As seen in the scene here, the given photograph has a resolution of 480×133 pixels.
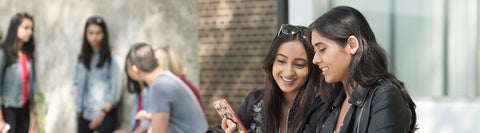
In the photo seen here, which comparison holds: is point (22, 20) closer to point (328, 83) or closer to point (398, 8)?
point (398, 8)

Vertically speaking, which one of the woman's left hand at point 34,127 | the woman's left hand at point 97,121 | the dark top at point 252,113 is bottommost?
the woman's left hand at point 34,127

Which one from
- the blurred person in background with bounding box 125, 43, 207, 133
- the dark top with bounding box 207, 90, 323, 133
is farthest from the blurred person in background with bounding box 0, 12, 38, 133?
the dark top with bounding box 207, 90, 323, 133

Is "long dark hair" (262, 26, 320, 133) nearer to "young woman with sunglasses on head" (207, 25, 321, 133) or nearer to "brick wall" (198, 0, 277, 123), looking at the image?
"young woman with sunglasses on head" (207, 25, 321, 133)

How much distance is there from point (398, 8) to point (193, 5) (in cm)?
250

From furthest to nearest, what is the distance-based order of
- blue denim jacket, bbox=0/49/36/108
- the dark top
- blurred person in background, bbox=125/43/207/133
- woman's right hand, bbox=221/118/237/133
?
blue denim jacket, bbox=0/49/36/108 < blurred person in background, bbox=125/43/207/133 < the dark top < woman's right hand, bbox=221/118/237/133

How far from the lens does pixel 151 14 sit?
12.1 m

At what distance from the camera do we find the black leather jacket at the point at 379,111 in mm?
3986

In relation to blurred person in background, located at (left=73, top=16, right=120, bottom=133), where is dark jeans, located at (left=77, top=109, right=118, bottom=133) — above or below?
below

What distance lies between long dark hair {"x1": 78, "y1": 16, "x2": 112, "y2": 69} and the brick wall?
4.51ft

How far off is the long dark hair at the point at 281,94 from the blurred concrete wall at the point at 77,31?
5.93 m

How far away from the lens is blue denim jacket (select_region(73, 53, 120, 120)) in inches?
484

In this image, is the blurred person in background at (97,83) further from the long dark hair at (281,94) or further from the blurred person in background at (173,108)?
the long dark hair at (281,94)

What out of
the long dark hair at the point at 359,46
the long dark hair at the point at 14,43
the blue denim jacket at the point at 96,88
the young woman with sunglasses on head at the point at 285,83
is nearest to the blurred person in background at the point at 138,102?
the blue denim jacket at the point at 96,88

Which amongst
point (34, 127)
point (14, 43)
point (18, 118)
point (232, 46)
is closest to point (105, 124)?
point (34, 127)
